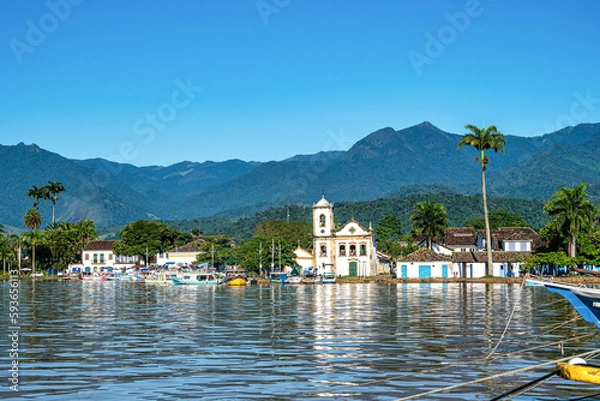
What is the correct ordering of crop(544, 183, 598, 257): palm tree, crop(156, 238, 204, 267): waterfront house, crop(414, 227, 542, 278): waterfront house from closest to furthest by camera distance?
crop(544, 183, 598, 257): palm tree
crop(414, 227, 542, 278): waterfront house
crop(156, 238, 204, 267): waterfront house

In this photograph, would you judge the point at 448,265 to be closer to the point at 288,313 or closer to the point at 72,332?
the point at 288,313

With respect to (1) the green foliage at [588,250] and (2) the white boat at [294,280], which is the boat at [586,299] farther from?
(2) the white boat at [294,280]

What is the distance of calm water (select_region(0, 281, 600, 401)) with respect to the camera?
17609 mm

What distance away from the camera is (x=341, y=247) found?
10631 cm

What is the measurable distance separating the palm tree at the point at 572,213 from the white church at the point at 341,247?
27.9m

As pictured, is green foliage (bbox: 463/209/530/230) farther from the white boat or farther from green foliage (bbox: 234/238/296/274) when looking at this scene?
the white boat

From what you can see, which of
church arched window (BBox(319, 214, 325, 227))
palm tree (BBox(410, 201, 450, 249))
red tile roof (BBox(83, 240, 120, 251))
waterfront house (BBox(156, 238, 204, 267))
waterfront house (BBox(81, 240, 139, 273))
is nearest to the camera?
palm tree (BBox(410, 201, 450, 249))

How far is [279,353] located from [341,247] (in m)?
82.6

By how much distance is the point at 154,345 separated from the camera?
1019 inches

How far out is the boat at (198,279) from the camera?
92.9 meters

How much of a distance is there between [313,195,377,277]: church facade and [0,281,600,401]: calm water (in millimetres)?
63017

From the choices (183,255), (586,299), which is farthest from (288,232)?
(586,299)

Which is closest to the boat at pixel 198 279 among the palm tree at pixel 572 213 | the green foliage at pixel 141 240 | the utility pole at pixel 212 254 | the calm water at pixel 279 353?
the utility pole at pixel 212 254

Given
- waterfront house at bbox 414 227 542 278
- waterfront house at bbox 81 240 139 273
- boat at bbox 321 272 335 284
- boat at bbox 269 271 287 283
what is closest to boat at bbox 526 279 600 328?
A: boat at bbox 321 272 335 284
